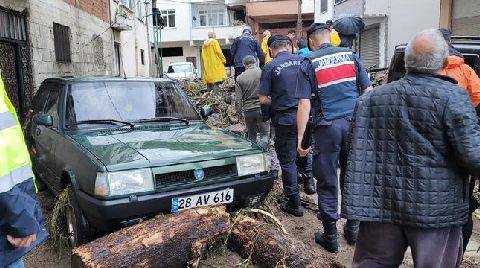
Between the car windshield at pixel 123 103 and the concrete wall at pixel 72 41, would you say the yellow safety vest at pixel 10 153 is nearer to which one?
the car windshield at pixel 123 103

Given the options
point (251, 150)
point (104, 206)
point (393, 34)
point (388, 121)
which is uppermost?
point (393, 34)

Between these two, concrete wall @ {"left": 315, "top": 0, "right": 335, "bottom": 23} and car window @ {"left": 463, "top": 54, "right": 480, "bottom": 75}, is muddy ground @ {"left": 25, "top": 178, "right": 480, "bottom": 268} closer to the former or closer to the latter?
car window @ {"left": 463, "top": 54, "right": 480, "bottom": 75}

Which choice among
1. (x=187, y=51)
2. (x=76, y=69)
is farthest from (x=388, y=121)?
(x=187, y=51)

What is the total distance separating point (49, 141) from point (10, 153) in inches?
117

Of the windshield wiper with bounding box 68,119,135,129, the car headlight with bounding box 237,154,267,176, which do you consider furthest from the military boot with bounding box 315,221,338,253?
the windshield wiper with bounding box 68,119,135,129

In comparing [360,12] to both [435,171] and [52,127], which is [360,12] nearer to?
[52,127]

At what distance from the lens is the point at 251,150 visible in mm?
4055

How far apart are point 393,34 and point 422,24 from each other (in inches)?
41.9

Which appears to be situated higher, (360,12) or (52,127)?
(360,12)

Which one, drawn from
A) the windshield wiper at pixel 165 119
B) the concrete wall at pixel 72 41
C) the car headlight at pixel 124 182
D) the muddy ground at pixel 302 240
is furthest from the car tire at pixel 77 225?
the concrete wall at pixel 72 41

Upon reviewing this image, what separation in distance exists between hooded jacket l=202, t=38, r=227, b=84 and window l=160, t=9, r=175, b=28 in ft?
107

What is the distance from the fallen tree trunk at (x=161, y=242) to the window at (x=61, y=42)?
8.41 meters

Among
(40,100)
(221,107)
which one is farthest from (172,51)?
(40,100)

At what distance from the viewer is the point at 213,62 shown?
11086 mm
